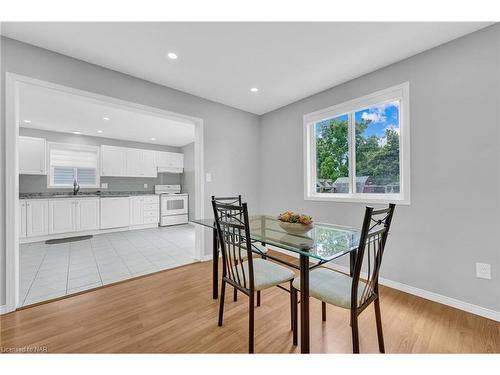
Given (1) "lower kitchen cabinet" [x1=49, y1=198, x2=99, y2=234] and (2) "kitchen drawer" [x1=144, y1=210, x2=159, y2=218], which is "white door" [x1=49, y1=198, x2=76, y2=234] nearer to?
(1) "lower kitchen cabinet" [x1=49, y1=198, x2=99, y2=234]

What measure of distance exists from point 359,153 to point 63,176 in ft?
21.0

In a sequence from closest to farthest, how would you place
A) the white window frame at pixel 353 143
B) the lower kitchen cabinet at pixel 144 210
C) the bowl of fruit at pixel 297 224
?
the bowl of fruit at pixel 297 224
the white window frame at pixel 353 143
the lower kitchen cabinet at pixel 144 210

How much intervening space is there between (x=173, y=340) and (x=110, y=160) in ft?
17.3

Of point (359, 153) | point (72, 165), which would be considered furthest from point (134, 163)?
point (359, 153)

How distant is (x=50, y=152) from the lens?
4699mm

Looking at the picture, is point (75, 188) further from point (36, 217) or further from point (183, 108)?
point (183, 108)

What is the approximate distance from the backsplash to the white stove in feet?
0.83

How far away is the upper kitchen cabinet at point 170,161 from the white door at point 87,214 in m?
1.95

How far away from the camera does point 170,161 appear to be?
20.9 ft

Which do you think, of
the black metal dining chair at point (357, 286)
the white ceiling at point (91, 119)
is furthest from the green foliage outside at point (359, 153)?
the white ceiling at point (91, 119)

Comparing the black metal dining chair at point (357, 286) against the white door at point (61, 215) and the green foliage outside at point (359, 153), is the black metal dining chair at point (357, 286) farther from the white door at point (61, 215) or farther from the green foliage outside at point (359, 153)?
the white door at point (61, 215)

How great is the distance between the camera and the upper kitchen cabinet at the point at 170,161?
20.2 feet

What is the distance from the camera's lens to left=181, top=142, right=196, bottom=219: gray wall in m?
6.34

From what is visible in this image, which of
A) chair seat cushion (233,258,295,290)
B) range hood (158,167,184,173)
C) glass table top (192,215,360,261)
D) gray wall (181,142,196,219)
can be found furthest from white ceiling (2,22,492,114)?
range hood (158,167,184,173)
